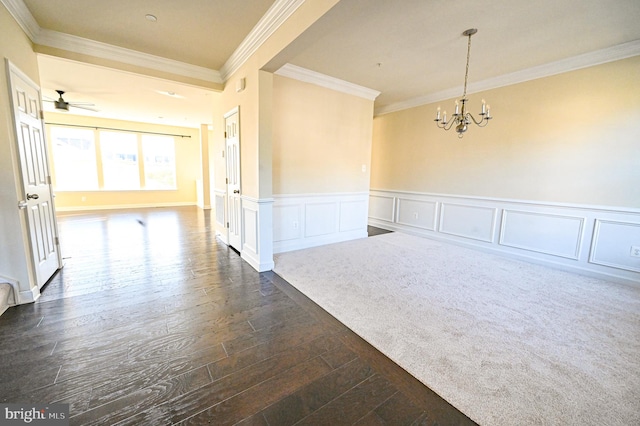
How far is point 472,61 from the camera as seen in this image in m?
3.41

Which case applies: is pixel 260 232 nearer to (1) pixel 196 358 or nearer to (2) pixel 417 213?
(1) pixel 196 358

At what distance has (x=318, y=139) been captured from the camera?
13.9 feet

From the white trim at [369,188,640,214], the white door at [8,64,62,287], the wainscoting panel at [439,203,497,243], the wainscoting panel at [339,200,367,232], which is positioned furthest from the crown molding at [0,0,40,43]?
the wainscoting panel at [439,203,497,243]

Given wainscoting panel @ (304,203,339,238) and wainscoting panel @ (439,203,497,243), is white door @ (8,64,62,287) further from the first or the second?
wainscoting panel @ (439,203,497,243)

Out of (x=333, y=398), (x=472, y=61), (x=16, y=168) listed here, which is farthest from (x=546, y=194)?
(x=16, y=168)

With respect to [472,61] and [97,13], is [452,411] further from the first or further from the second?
[97,13]

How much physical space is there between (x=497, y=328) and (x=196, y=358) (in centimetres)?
237

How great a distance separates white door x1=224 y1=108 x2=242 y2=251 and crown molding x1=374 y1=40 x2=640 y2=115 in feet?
11.7

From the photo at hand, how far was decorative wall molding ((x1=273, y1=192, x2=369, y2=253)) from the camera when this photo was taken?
4.03 m

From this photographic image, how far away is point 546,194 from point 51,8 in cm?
621

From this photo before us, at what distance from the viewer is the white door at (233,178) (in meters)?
3.68

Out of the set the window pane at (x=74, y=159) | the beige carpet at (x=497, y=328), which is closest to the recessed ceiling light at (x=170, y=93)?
the beige carpet at (x=497, y=328)

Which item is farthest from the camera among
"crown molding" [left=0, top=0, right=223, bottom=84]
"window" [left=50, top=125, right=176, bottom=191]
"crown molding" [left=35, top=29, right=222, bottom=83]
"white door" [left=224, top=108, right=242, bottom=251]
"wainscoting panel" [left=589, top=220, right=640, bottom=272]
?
"window" [left=50, top=125, right=176, bottom=191]

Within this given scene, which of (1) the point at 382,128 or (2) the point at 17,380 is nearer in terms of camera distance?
(2) the point at 17,380
